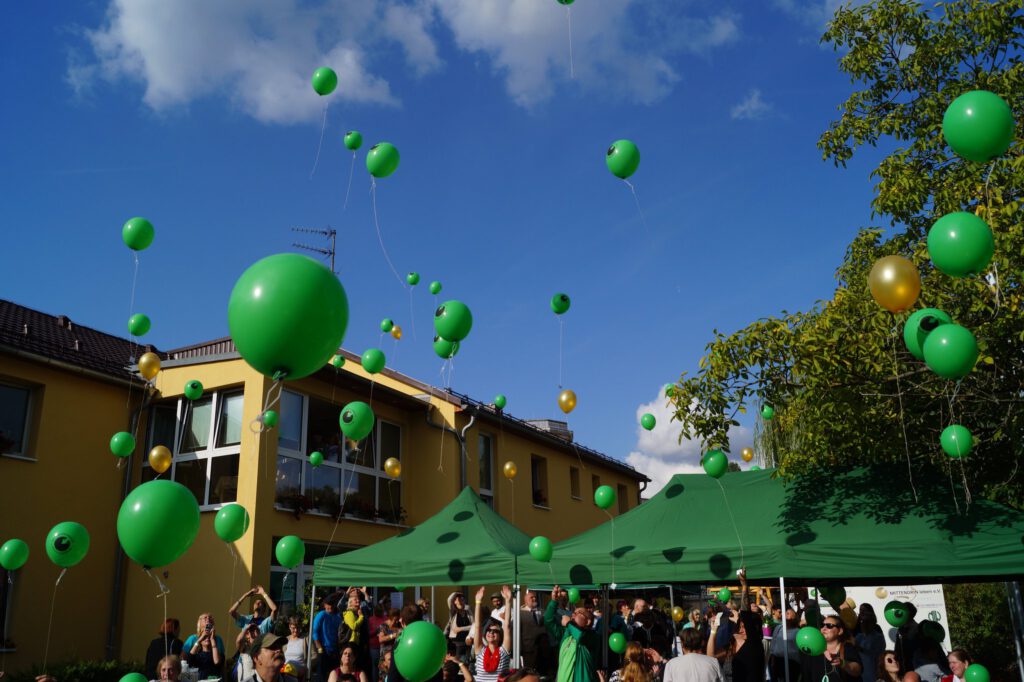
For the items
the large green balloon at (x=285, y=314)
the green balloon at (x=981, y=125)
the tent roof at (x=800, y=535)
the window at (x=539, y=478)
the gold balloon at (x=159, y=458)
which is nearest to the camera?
the large green balloon at (x=285, y=314)

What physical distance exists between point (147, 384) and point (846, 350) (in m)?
11.7

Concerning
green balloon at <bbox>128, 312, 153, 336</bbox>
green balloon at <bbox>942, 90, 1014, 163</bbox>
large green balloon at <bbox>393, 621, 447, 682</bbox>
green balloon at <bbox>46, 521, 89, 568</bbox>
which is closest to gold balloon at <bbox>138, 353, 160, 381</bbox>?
green balloon at <bbox>128, 312, 153, 336</bbox>

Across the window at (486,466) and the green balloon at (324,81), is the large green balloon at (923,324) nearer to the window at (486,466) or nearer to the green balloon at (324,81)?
the green balloon at (324,81)

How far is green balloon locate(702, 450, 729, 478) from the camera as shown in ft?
26.0

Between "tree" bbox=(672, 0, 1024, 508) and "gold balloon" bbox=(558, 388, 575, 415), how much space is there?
2.74 meters

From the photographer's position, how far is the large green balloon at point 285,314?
13.6 ft

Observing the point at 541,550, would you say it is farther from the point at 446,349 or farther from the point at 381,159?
the point at 381,159

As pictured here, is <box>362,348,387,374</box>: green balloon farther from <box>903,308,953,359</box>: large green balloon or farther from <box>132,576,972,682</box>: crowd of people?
<box>903,308,953,359</box>: large green balloon

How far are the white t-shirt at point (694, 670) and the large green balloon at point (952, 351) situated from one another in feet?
9.53

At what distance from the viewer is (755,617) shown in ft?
25.0

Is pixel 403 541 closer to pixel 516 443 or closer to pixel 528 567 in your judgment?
pixel 528 567

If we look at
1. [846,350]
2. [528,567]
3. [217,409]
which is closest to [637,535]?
[528,567]

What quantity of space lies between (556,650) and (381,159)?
232 inches

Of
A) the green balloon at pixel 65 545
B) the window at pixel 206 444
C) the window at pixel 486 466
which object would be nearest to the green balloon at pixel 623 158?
the green balloon at pixel 65 545
